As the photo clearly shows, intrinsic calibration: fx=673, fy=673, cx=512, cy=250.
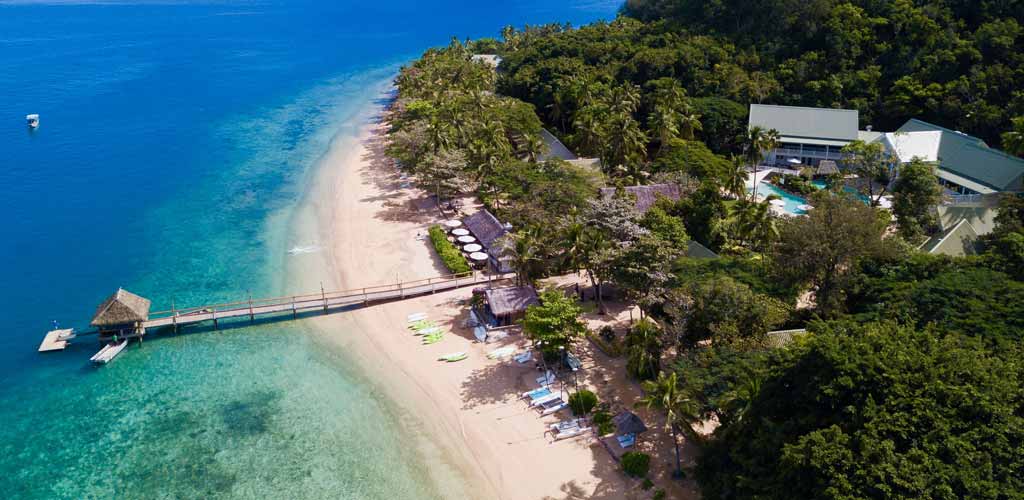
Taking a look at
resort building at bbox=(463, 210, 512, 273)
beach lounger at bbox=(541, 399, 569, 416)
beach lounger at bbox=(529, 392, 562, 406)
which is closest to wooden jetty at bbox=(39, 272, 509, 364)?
resort building at bbox=(463, 210, 512, 273)

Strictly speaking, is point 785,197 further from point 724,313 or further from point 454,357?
point 454,357

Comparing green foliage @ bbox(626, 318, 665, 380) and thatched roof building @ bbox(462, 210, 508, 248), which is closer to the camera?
green foliage @ bbox(626, 318, 665, 380)

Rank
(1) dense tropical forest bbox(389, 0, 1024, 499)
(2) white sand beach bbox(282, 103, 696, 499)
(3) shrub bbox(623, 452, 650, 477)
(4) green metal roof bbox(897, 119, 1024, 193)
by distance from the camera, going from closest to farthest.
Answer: (1) dense tropical forest bbox(389, 0, 1024, 499) → (3) shrub bbox(623, 452, 650, 477) → (2) white sand beach bbox(282, 103, 696, 499) → (4) green metal roof bbox(897, 119, 1024, 193)

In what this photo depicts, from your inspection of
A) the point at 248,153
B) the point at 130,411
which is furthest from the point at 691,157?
the point at 248,153

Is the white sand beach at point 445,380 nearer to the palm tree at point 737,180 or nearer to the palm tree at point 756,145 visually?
the palm tree at point 737,180

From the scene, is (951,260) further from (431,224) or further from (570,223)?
(431,224)

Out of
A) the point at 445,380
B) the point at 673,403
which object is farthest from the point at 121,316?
the point at 673,403

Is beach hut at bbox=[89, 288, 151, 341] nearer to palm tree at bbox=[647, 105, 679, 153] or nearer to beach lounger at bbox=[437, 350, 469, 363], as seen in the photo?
beach lounger at bbox=[437, 350, 469, 363]
